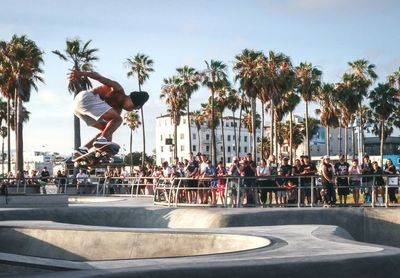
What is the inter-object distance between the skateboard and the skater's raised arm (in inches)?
76.1

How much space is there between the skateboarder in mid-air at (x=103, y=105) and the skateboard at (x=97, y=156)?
0.13 metres

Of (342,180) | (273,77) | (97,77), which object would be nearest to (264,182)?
(342,180)

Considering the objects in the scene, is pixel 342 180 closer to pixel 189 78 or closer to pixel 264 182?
pixel 264 182

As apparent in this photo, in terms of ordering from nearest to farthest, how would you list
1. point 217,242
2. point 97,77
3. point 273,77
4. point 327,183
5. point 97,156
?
1. point 217,242
2. point 327,183
3. point 97,77
4. point 97,156
5. point 273,77

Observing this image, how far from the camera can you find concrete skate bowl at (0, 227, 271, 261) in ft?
34.0

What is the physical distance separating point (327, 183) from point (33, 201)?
29.8ft

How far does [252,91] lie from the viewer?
62.6 m

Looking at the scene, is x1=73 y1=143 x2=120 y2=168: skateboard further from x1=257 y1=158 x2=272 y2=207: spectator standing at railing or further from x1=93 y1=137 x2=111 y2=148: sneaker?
x1=257 y1=158 x2=272 y2=207: spectator standing at railing

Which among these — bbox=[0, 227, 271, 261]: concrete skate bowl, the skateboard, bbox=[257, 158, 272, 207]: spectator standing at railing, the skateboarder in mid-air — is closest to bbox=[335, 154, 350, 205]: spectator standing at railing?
bbox=[257, 158, 272, 207]: spectator standing at railing

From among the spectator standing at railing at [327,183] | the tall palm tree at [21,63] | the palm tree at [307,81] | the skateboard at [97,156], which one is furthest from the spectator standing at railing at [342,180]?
the palm tree at [307,81]

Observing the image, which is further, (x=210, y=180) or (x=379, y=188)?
(x=210, y=180)

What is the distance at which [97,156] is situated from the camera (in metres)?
21.6

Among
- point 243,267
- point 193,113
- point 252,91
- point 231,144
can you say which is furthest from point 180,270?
point 231,144

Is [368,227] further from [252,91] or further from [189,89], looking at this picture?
[189,89]
